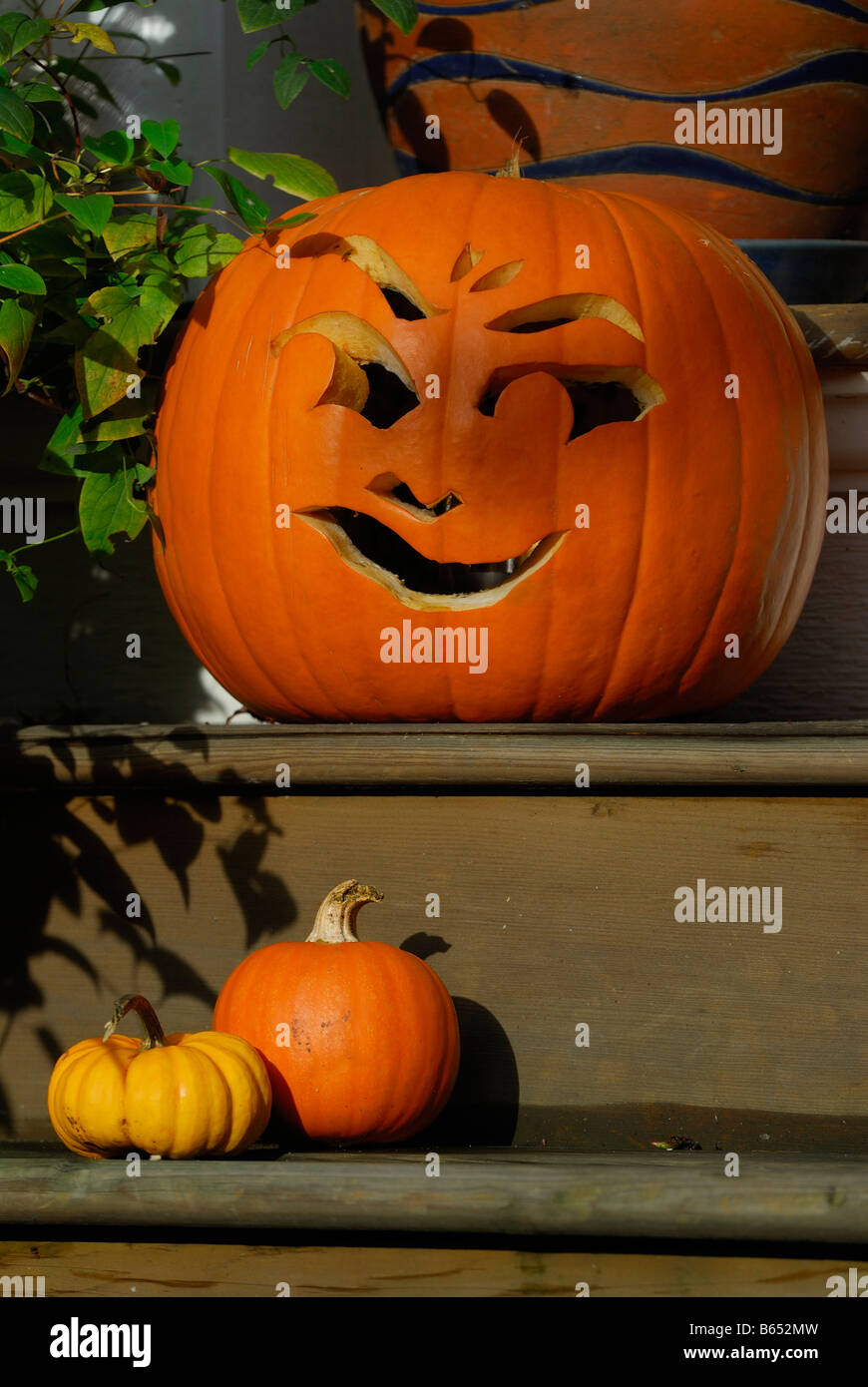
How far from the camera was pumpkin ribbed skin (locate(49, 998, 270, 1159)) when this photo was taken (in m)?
0.85

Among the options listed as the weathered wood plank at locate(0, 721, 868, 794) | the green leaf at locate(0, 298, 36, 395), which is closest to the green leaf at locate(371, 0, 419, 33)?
the green leaf at locate(0, 298, 36, 395)

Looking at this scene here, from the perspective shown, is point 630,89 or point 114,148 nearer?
point 114,148

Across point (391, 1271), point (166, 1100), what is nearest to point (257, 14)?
point (166, 1100)

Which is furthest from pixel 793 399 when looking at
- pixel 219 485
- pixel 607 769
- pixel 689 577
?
pixel 219 485

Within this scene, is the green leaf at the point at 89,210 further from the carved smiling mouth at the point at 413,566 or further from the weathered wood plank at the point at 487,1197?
the weathered wood plank at the point at 487,1197

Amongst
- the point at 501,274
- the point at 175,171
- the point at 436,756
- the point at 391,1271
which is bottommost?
the point at 391,1271

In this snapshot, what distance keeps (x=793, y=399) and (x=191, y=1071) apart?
0.80 meters

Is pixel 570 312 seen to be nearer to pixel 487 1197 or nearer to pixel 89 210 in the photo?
pixel 89 210

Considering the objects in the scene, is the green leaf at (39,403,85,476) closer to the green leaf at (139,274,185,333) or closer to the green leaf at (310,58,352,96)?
the green leaf at (139,274,185,333)

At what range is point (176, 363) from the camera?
1.23 m

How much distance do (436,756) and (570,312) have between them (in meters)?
0.42

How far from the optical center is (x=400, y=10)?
126 cm

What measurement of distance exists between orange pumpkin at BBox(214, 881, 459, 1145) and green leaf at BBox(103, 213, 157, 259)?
0.66 m

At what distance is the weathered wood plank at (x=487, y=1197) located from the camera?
0.79 metres
